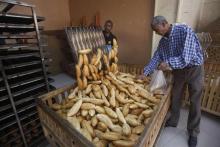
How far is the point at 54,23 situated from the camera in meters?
3.56

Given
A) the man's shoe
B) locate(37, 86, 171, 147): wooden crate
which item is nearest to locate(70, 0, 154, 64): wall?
the man's shoe

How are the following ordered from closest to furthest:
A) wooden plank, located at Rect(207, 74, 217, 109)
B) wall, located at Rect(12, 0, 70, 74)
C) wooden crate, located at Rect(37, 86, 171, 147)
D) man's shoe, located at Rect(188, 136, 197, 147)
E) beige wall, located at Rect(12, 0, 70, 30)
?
1. wooden crate, located at Rect(37, 86, 171, 147)
2. man's shoe, located at Rect(188, 136, 197, 147)
3. wooden plank, located at Rect(207, 74, 217, 109)
4. beige wall, located at Rect(12, 0, 70, 30)
5. wall, located at Rect(12, 0, 70, 74)

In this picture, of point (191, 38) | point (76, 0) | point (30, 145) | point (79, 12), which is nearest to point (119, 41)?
point (79, 12)

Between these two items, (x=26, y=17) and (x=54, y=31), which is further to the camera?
(x=54, y=31)

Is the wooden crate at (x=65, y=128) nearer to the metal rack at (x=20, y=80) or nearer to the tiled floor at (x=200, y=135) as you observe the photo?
the metal rack at (x=20, y=80)

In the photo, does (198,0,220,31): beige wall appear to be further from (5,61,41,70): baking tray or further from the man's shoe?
(5,61,41,70): baking tray

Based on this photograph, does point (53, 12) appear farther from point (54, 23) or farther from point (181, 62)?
point (181, 62)

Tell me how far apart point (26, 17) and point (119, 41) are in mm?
2104

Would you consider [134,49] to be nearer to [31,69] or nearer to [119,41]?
[119,41]

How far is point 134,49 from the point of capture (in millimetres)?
2873

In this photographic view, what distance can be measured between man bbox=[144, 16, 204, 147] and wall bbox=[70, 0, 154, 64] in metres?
1.23

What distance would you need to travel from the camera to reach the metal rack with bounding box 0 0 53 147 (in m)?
1.17

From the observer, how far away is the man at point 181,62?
3.91 feet

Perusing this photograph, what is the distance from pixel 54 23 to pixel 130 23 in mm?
1997
